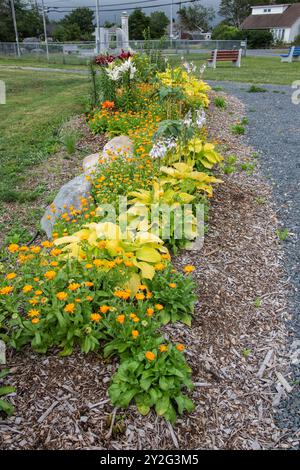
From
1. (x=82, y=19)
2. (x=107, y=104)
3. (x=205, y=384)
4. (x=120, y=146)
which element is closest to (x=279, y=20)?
(x=82, y=19)

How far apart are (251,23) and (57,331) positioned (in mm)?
60614

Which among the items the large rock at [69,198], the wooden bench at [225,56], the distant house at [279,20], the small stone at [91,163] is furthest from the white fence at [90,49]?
the distant house at [279,20]

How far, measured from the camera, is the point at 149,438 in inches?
78.4

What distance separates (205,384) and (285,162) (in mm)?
4195

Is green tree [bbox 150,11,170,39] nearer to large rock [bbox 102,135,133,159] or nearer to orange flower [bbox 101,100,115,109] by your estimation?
orange flower [bbox 101,100,115,109]

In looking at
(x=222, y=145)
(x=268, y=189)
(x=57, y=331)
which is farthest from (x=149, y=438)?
(x=222, y=145)

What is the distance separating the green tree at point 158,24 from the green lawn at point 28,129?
3684cm

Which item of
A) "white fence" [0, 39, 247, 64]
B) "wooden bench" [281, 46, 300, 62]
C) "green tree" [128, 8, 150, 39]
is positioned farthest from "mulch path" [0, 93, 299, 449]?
"green tree" [128, 8, 150, 39]

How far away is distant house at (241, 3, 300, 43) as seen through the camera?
49328 millimetres

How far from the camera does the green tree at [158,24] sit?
4562 cm

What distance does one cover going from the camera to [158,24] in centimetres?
4888

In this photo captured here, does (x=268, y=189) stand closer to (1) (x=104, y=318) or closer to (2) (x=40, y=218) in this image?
(2) (x=40, y=218)

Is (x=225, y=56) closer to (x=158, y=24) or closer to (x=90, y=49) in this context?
(x=90, y=49)

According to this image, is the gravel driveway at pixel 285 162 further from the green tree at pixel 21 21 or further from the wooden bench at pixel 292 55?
the green tree at pixel 21 21
